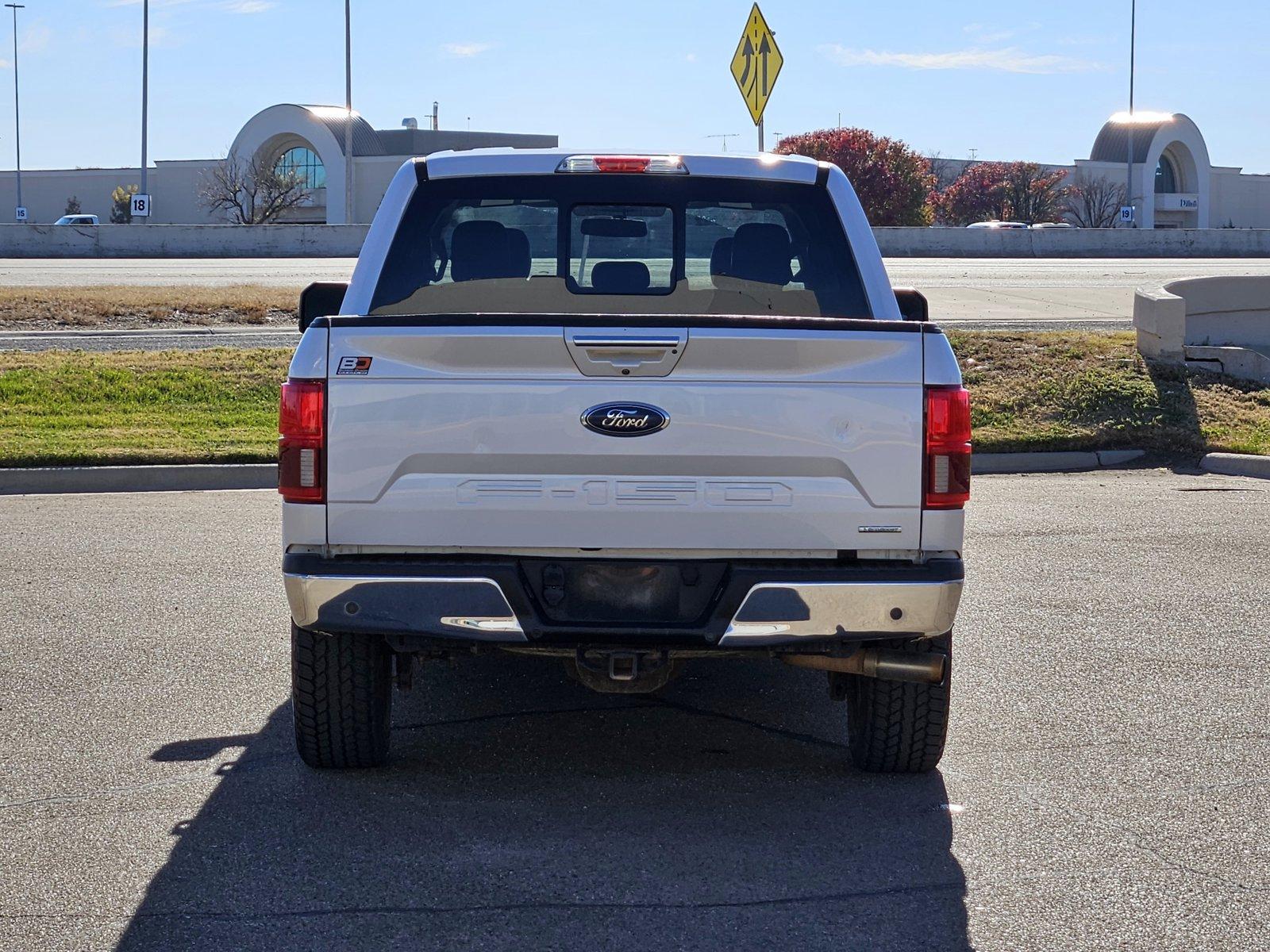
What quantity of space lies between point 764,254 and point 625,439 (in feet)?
5.31

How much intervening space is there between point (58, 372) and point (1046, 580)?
10.6 metres

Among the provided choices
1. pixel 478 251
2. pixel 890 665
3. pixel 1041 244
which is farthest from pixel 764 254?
pixel 1041 244

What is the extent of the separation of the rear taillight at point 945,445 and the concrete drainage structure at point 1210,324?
38.1ft

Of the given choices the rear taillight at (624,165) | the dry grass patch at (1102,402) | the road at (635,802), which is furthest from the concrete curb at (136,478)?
the rear taillight at (624,165)

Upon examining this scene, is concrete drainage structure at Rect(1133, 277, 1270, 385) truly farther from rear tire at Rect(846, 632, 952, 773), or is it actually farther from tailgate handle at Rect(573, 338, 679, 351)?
tailgate handle at Rect(573, 338, 679, 351)

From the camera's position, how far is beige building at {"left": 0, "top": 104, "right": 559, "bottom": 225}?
70.1 meters

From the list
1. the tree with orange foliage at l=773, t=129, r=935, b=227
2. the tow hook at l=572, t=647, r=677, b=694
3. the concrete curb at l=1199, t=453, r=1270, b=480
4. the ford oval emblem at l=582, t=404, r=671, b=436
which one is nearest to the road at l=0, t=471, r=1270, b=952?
the tow hook at l=572, t=647, r=677, b=694

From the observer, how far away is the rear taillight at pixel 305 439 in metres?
4.31

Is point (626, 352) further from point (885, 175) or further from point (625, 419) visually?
point (885, 175)

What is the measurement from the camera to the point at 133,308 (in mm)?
20797

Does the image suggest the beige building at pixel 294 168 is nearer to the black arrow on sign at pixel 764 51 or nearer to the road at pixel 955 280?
the road at pixel 955 280

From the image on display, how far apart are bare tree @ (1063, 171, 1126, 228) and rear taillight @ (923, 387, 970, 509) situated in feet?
239

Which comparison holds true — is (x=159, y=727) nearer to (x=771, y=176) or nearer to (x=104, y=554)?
(x=771, y=176)

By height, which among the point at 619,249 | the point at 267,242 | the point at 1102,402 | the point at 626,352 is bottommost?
the point at 1102,402
